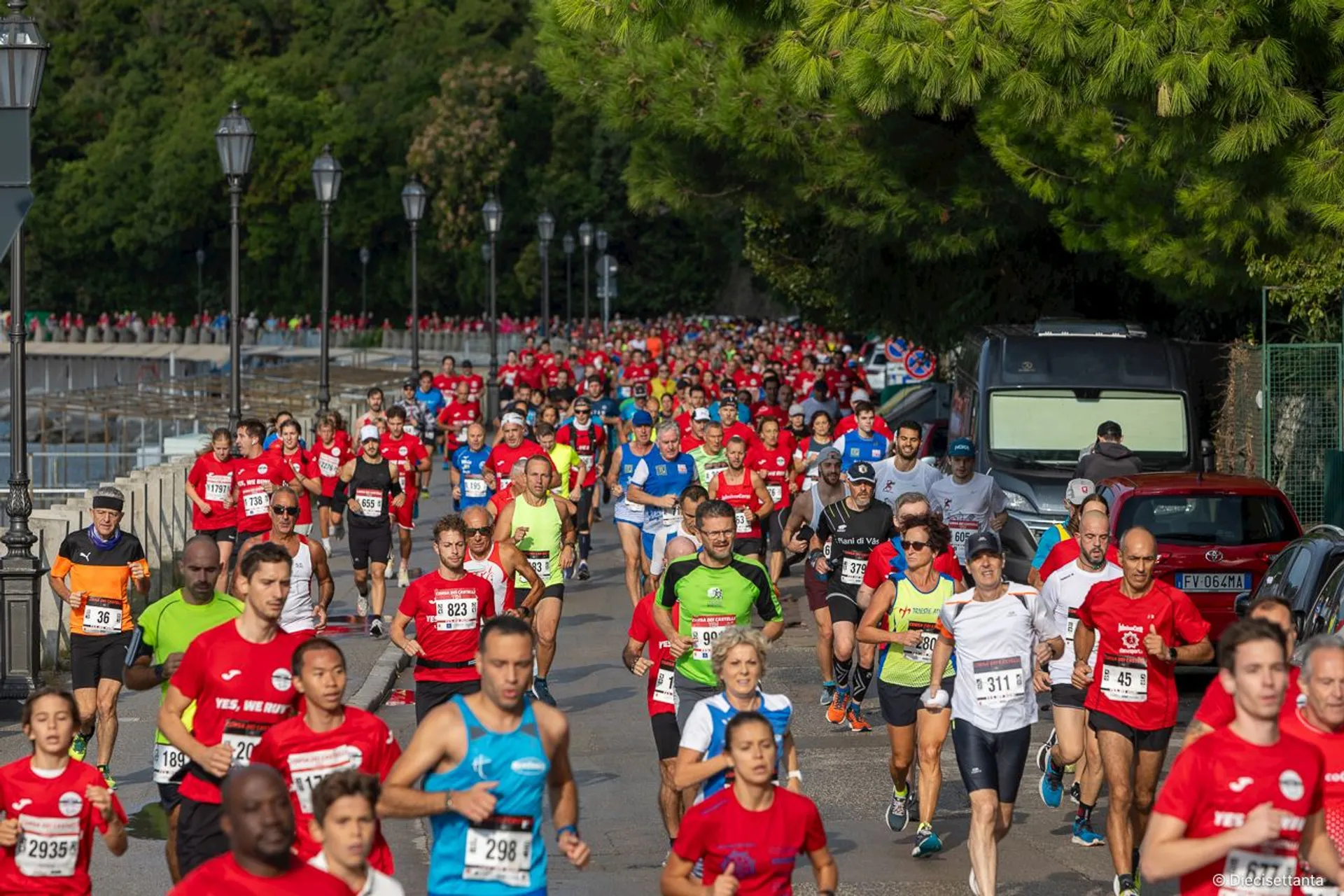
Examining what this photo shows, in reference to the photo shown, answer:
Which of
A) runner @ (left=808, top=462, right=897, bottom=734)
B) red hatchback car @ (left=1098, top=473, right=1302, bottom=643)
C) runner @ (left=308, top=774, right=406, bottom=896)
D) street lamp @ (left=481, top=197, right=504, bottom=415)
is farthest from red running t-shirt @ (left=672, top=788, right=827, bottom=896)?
street lamp @ (left=481, top=197, right=504, bottom=415)

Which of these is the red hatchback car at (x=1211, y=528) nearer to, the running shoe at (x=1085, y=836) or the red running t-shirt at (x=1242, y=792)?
the running shoe at (x=1085, y=836)

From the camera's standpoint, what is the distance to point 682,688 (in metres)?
10.3

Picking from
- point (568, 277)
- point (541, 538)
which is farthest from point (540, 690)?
point (568, 277)

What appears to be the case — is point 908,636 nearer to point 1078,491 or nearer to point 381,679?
point 1078,491

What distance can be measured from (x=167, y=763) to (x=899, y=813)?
3.83 m

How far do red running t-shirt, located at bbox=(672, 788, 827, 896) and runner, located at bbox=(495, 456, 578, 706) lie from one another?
26.3 ft

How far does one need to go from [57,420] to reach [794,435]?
30.2m

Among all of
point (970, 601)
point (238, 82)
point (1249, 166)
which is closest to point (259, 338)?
point (238, 82)

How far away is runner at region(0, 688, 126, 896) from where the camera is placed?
7270 mm

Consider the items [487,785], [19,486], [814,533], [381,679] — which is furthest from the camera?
[381,679]

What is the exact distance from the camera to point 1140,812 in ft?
32.8

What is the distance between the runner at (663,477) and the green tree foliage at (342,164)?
2654 inches

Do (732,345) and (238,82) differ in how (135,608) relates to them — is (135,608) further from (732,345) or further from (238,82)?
(238,82)

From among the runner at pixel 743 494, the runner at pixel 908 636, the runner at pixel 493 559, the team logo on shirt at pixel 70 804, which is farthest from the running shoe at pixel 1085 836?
the runner at pixel 743 494
